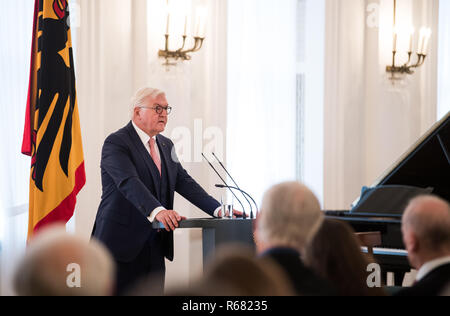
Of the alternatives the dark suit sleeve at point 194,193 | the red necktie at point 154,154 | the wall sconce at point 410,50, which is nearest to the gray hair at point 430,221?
the dark suit sleeve at point 194,193

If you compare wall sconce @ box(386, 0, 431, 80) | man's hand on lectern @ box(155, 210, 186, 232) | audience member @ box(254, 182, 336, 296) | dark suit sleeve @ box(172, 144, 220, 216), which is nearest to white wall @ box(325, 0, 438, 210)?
wall sconce @ box(386, 0, 431, 80)

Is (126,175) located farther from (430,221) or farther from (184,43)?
(184,43)

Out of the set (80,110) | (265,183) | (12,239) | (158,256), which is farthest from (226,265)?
(265,183)

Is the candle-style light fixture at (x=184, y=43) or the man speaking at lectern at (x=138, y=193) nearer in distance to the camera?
the man speaking at lectern at (x=138, y=193)

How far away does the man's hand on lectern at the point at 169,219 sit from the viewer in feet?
11.5

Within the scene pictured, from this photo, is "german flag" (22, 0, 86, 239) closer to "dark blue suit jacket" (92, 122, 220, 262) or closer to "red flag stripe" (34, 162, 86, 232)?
"red flag stripe" (34, 162, 86, 232)

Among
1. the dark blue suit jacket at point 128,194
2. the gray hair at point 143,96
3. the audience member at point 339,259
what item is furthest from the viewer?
the gray hair at point 143,96

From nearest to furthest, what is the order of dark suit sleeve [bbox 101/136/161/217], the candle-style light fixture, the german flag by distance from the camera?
dark suit sleeve [bbox 101/136/161/217], the german flag, the candle-style light fixture

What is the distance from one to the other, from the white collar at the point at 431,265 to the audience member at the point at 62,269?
58.6 inches

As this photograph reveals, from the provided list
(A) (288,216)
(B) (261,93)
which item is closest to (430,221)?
(A) (288,216)

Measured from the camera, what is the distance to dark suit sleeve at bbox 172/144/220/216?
14.0ft

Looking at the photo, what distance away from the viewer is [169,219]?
3.53 metres

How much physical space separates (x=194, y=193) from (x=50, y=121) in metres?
1.16

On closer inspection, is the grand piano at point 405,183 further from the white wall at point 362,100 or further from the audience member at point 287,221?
the white wall at point 362,100
